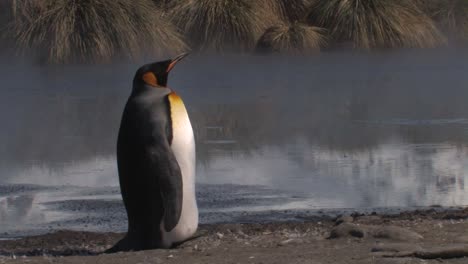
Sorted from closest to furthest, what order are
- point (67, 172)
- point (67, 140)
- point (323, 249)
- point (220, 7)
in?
point (323, 249), point (67, 172), point (67, 140), point (220, 7)

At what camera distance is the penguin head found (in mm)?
5449

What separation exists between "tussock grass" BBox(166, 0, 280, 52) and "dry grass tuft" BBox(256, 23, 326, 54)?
0.46ft

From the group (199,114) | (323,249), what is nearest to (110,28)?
(199,114)

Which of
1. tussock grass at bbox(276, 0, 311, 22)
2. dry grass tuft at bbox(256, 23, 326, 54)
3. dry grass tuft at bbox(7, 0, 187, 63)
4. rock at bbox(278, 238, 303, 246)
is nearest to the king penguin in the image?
rock at bbox(278, 238, 303, 246)

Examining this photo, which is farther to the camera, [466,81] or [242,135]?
[466,81]

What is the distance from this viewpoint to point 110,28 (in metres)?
13.2

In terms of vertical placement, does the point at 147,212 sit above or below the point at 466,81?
above

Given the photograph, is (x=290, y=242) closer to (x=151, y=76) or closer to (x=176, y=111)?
(x=176, y=111)

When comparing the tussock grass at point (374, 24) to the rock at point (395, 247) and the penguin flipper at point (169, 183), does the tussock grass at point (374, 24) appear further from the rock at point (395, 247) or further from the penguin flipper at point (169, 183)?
the rock at point (395, 247)

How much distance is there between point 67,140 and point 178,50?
4435mm

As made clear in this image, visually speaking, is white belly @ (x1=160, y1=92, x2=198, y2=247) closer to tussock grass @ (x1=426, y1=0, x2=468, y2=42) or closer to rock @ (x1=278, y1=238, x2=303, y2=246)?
rock @ (x1=278, y1=238, x2=303, y2=246)

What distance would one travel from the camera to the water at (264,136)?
6547 millimetres

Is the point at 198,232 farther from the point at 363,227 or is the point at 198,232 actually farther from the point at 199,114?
the point at 199,114

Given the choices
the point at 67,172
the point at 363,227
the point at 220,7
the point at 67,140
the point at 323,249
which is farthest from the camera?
the point at 220,7
